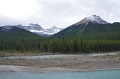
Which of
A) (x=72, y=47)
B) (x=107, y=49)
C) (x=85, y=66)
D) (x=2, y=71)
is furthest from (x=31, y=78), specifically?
(x=107, y=49)

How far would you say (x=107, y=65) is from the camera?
154 ft

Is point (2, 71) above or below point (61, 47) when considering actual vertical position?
below

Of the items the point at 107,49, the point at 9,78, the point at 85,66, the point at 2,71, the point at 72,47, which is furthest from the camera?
the point at 107,49

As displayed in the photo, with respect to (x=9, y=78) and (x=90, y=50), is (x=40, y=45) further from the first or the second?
(x=9, y=78)

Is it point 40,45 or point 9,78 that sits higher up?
point 40,45

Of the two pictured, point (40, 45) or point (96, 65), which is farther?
point (40, 45)

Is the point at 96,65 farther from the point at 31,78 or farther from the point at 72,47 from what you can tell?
the point at 72,47

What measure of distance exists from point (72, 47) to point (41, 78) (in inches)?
3388

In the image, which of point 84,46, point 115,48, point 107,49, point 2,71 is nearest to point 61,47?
point 84,46

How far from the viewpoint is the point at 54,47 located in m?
121

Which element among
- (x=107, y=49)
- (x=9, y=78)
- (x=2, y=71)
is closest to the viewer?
(x=9, y=78)

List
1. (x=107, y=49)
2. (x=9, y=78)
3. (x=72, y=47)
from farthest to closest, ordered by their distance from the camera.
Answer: (x=107, y=49)
(x=72, y=47)
(x=9, y=78)

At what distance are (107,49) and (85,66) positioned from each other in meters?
88.7

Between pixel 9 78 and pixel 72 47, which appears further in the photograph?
pixel 72 47
